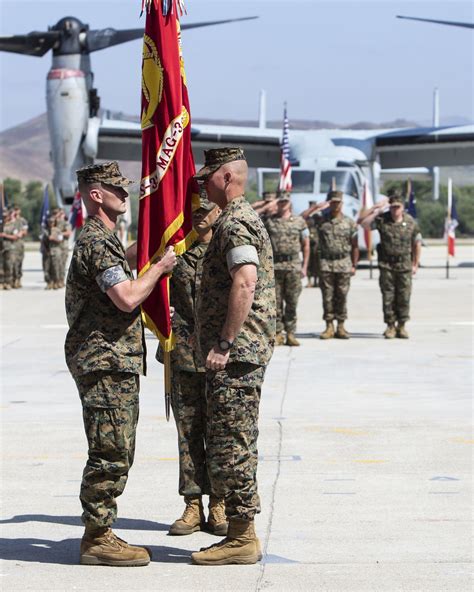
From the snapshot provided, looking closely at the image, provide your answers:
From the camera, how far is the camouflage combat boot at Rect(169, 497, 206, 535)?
6.16 meters

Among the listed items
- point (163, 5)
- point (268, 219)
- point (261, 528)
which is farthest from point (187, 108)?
point (268, 219)

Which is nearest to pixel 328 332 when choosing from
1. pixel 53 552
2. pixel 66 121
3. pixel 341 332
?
pixel 341 332

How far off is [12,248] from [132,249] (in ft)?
68.9

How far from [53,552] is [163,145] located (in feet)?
6.67

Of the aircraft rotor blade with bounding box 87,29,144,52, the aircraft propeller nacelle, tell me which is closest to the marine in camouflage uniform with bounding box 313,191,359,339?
the aircraft propeller nacelle

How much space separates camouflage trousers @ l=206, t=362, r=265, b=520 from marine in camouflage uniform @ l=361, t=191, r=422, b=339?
1007cm

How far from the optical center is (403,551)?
5.75 metres

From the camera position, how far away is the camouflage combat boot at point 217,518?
20.4ft

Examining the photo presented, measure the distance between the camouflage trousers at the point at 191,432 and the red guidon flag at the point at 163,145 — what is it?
0.85ft

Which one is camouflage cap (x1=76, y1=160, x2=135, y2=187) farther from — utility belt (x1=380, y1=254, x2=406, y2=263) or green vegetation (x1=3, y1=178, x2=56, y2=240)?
green vegetation (x1=3, y1=178, x2=56, y2=240)

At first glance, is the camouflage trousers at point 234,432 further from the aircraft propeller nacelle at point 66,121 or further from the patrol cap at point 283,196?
the aircraft propeller nacelle at point 66,121

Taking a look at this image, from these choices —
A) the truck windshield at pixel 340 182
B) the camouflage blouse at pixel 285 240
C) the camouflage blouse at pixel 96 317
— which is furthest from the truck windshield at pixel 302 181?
the camouflage blouse at pixel 96 317

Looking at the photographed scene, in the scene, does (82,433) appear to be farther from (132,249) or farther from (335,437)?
(132,249)

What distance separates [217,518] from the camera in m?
6.25
